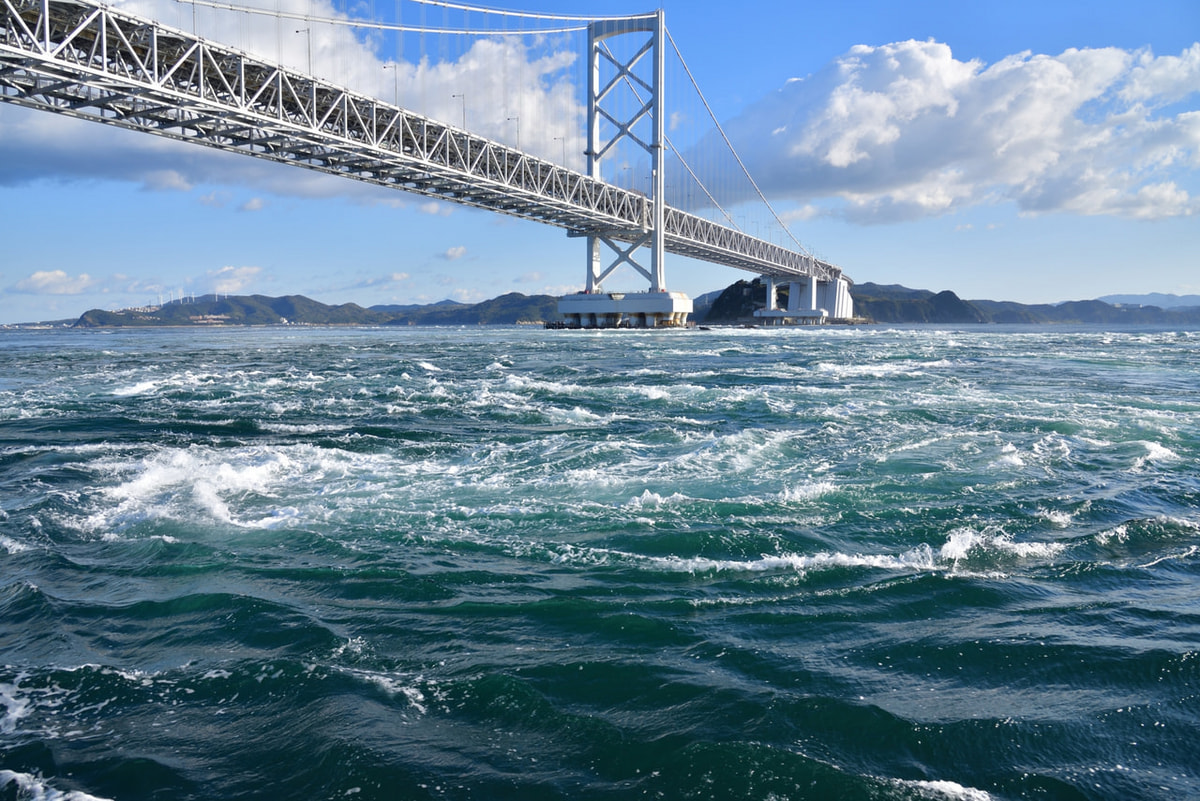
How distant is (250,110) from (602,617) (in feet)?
82.6

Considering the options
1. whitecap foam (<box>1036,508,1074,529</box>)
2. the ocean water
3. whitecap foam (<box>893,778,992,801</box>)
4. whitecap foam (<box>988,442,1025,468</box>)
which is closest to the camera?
whitecap foam (<box>893,778,992,801</box>)

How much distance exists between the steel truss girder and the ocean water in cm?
1580

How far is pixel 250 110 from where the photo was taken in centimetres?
2378

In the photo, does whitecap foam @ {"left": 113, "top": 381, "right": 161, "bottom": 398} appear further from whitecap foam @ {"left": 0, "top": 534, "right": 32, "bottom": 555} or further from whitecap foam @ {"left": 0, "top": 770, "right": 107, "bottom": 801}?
whitecap foam @ {"left": 0, "top": 770, "right": 107, "bottom": 801}

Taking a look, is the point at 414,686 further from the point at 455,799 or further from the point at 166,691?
the point at 166,691

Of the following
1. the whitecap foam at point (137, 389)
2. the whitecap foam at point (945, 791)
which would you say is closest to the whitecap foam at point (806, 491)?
the whitecap foam at point (945, 791)

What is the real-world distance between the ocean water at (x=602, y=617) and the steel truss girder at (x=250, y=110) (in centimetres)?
1580

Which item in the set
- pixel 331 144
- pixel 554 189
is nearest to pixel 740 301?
pixel 554 189

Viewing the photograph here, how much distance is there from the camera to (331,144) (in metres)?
27.4

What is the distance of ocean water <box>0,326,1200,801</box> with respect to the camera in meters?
2.39

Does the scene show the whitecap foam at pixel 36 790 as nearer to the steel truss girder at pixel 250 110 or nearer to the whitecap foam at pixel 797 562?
the whitecap foam at pixel 797 562

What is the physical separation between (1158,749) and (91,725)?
3558 millimetres

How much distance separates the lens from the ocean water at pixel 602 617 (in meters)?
2.39

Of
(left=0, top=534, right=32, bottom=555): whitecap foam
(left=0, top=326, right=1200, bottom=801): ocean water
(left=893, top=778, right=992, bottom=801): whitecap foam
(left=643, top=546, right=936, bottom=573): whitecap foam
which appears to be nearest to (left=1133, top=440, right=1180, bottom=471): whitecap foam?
(left=0, top=326, right=1200, bottom=801): ocean water
